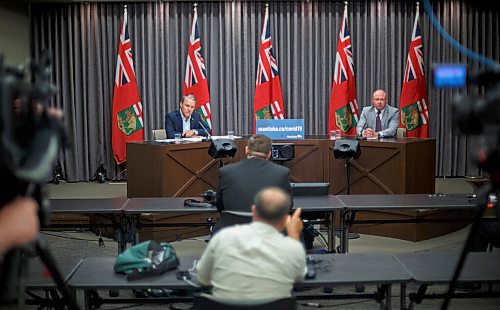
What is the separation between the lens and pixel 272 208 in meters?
2.61

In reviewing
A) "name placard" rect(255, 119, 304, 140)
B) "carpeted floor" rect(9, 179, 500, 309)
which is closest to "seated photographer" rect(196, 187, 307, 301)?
"carpeted floor" rect(9, 179, 500, 309)

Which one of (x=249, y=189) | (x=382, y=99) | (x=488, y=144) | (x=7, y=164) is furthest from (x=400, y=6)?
(x=7, y=164)

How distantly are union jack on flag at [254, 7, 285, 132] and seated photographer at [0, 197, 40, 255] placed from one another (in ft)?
27.1

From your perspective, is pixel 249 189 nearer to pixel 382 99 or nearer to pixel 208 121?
pixel 382 99

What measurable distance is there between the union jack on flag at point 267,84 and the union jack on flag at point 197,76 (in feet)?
2.49

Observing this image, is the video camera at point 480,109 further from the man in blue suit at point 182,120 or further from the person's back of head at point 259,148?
the man in blue suit at point 182,120

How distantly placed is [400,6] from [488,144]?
28.0ft

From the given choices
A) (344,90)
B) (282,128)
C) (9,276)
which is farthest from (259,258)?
(344,90)

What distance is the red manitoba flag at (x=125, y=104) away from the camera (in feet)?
31.1

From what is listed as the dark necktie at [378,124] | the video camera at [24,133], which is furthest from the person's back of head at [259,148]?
Answer: the dark necktie at [378,124]

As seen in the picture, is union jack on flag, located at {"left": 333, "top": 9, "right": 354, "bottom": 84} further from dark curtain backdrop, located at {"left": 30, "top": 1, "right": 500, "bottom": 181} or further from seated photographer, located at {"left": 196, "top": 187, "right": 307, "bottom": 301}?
seated photographer, located at {"left": 196, "top": 187, "right": 307, "bottom": 301}

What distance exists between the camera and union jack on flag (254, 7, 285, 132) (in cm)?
945

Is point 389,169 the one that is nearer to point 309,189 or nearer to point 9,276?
point 309,189

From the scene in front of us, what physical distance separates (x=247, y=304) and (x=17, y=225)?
1.19 meters
